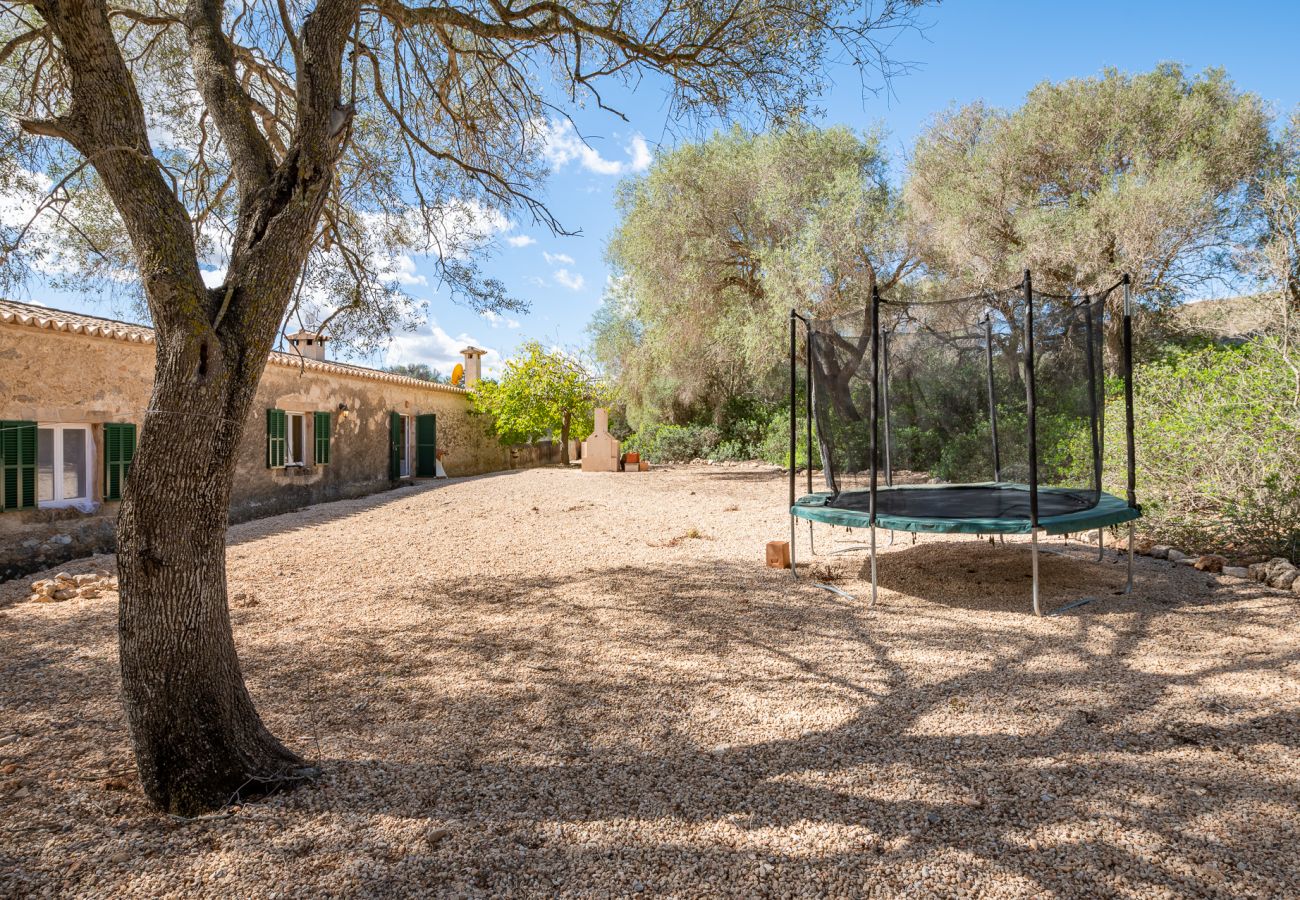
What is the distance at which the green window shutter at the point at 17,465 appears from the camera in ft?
20.6

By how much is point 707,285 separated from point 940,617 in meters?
10.9

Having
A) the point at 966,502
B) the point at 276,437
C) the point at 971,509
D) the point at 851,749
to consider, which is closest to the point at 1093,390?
the point at 966,502

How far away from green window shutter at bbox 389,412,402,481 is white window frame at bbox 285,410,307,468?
9.79ft

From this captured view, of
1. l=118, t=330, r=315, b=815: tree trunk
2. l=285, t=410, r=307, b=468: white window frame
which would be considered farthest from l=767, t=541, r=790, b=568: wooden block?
l=285, t=410, r=307, b=468: white window frame

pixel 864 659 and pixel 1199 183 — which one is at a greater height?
pixel 1199 183

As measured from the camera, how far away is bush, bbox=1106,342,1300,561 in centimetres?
519

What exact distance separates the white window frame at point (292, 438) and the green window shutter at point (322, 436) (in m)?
0.18

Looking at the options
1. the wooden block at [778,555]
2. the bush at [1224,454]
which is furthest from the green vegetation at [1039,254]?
the wooden block at [778,555]

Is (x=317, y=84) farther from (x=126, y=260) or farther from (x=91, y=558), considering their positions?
(x=91, y=558)

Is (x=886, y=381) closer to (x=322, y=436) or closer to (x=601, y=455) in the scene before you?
(x=322, y=436)

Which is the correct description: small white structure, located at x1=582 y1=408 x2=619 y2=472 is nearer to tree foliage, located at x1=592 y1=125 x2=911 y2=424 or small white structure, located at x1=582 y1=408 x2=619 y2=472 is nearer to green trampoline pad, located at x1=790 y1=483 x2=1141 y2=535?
tree foliage, located at x1=592 y1=125 x2=911 y2=424

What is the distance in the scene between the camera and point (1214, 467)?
5.53 metres

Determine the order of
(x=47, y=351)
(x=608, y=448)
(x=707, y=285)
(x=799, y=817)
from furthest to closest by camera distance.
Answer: (x=608, y=448)
(x=707, y=285)
(x=47, y=351)
(x=799, y=817)

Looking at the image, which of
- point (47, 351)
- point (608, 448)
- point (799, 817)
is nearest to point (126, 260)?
point (47, 351)
